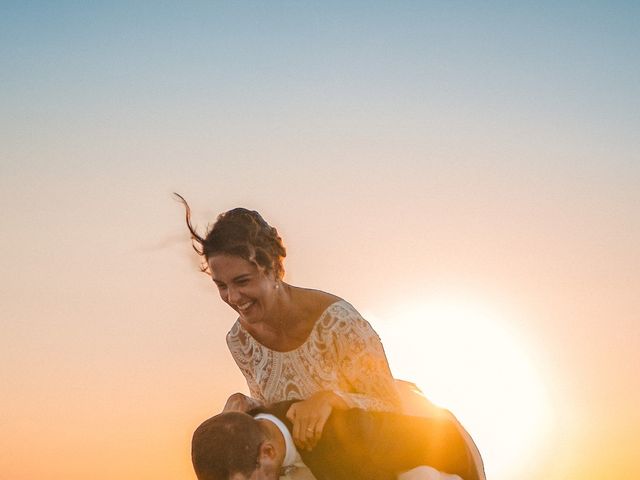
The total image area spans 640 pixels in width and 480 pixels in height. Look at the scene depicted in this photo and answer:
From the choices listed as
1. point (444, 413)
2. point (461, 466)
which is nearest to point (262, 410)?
point (461, 466)

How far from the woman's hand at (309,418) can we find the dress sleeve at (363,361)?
1580 millimetres

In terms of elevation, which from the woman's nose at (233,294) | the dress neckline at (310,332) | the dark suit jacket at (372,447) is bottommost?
the dark suit jacket at (372,447)

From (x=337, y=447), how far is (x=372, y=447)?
0.73 feet

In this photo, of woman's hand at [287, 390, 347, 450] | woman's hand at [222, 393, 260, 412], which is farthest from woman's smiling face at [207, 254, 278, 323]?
woman's hand at [287, 390, 347, 450]

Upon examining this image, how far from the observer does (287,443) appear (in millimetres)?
6699

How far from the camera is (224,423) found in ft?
20.5

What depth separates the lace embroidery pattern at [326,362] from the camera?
884cm

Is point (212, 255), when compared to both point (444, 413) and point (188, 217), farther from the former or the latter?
point (444, 413)

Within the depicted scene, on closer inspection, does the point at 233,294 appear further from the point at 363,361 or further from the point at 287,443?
the point at 287,443

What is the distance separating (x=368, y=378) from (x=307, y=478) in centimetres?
206

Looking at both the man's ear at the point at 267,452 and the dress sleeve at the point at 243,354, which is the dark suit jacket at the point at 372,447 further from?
the dress sleeve at the point at 243,354

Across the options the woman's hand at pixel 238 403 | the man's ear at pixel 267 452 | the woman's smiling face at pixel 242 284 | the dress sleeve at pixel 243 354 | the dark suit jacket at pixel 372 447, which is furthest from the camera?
the dress sleeve at pixel 243 354

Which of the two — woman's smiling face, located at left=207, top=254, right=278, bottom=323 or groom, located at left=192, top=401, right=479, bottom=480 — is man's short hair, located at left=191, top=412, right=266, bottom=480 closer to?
groom, located at left=192, top=401, right=479, bottom=480

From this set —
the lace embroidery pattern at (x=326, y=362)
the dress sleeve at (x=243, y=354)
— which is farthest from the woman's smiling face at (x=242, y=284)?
the dress sleeve at (x=243, y=354)
